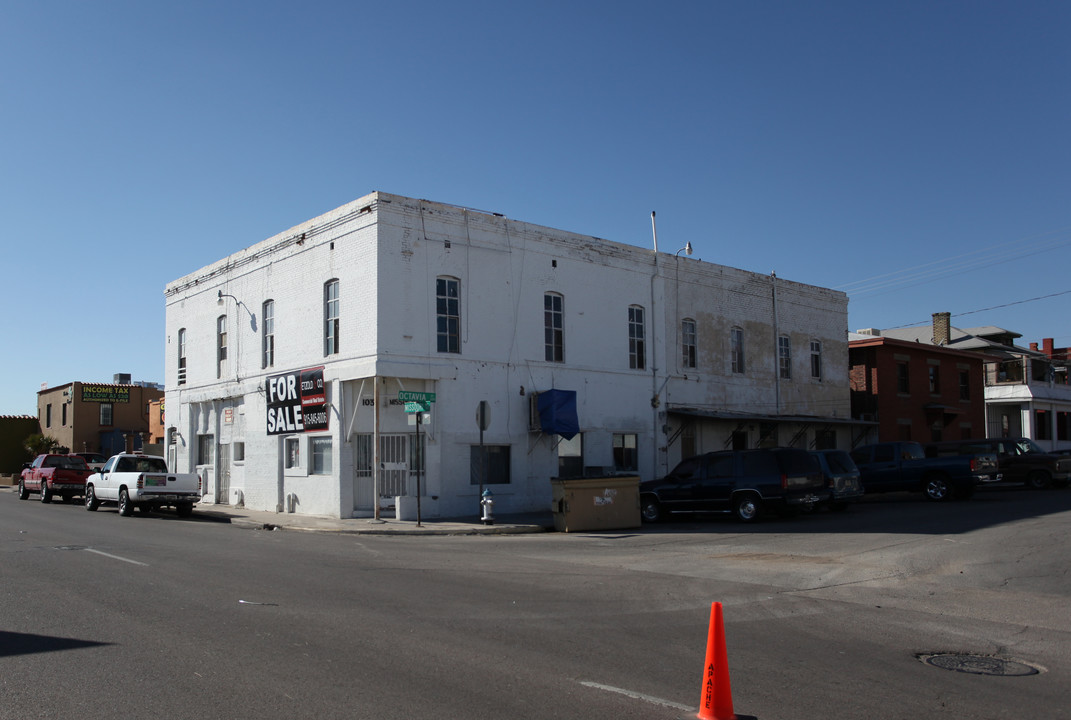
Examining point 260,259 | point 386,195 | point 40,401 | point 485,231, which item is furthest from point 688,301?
point 40,401

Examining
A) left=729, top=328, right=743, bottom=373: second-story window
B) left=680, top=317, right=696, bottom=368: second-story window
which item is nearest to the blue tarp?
left=680, top=317, right=696, bottom=368: second-story window

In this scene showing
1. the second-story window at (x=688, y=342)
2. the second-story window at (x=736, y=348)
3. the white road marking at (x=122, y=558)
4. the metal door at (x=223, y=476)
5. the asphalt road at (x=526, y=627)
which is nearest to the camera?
the asphalt road at (x=526, y=627)

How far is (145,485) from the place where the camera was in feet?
78.1

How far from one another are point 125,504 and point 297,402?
5548mm

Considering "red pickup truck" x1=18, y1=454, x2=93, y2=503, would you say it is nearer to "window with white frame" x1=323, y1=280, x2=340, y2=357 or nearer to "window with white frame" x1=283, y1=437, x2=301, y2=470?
"window with white frame" x1=283, y1=437, x2=301, y2=470

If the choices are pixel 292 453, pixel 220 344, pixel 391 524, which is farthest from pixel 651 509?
pixel 220 344

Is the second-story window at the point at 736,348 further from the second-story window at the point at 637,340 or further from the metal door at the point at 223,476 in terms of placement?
the metal door at the point at 223,476

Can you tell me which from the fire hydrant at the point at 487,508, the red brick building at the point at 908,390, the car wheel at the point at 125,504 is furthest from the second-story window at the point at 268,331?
the red brick building at the point at 908,390

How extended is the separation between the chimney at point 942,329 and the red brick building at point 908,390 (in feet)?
22.8

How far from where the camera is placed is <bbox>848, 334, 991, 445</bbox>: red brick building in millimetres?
37469

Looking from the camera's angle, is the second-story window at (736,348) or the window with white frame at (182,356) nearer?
the second-story window at (736,348)

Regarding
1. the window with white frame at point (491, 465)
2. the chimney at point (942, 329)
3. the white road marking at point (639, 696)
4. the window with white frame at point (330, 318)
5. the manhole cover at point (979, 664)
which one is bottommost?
the manhole cover at point (979, 664)

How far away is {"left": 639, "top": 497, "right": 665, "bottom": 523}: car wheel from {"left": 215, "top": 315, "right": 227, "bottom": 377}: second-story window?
52.0 feet

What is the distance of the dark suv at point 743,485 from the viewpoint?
798 inches
